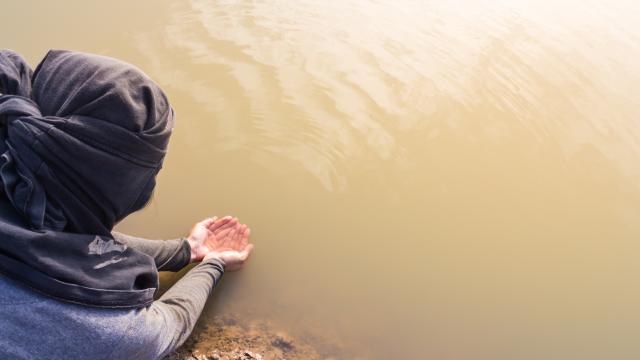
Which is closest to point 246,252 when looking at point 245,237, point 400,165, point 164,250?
point 245,237

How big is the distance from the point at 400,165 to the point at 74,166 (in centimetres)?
182

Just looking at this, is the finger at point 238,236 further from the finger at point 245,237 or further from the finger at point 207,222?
the finger at point 207,222

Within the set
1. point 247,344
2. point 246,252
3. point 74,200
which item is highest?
point 74,200

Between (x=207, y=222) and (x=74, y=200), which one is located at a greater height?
(x=74, y=200)

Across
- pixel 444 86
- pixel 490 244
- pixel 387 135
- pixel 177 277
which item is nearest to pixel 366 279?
pixel 490 244

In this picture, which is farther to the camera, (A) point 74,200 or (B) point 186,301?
(B) point 186,301

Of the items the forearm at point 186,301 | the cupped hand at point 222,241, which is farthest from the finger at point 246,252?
the forearm at point 186,301

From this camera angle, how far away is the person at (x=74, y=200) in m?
1.14

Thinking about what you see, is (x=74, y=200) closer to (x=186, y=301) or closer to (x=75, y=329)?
(x=75, y=329)

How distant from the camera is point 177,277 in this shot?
2.00 meters

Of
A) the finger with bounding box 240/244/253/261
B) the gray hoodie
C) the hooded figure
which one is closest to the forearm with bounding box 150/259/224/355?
the gray hoodie

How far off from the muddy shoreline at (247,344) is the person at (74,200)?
15.3 inches

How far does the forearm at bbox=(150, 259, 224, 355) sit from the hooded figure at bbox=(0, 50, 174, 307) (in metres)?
0.22

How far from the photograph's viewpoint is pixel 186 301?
167 centimetres
